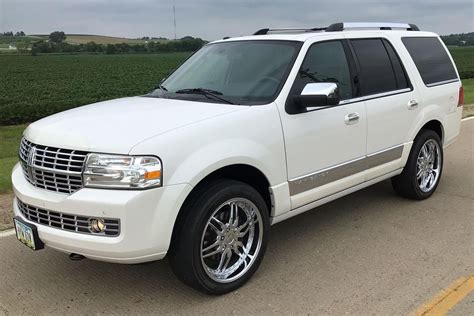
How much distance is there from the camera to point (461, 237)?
4.78 meters

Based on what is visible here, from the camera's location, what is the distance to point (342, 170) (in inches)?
183

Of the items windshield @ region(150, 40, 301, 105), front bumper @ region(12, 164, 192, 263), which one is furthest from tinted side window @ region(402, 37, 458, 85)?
front bumper @ region(12, 164, 192, 263)

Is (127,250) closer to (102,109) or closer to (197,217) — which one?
(197,217)

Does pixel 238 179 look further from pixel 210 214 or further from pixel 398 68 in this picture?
pixel 398 68

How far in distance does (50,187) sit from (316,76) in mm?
2373

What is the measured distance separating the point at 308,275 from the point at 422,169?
2.55 m

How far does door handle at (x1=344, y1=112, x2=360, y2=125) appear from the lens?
15.1 ft

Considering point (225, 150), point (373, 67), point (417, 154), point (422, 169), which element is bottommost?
point (422, 169)

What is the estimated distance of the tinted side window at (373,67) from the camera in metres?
4.98

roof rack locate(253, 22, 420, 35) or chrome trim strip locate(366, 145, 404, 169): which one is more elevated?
roof rack locate(253, 22, 420, 35)

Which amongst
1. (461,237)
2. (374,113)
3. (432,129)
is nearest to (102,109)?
(374,113)

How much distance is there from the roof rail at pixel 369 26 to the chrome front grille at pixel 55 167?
Result: 112 inches

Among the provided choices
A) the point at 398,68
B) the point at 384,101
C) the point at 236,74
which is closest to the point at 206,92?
the point at 236,74

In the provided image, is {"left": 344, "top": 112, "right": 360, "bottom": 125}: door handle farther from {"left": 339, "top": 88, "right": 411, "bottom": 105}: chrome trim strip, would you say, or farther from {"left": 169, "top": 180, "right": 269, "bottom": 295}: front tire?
{"left": 169, "top": 180, "right": 269, "bottom": 295}: front tire
